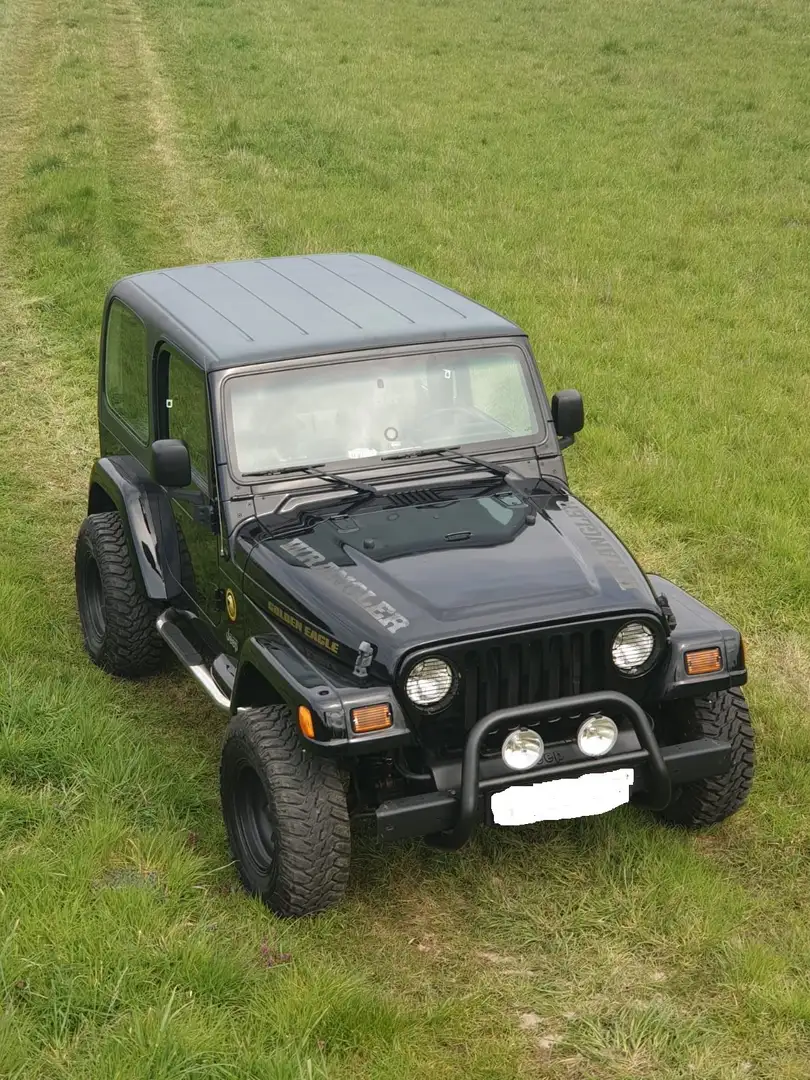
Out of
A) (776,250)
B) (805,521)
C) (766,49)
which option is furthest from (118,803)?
(766,49)

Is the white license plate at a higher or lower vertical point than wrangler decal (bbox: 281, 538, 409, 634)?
lower

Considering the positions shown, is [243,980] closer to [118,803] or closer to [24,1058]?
[24,1058]

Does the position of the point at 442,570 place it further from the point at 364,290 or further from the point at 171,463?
the point at 364,290

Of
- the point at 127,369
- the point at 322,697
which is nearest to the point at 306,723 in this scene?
the point at 322,697

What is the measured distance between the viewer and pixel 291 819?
14.6 feet

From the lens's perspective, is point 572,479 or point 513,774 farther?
point 572,479

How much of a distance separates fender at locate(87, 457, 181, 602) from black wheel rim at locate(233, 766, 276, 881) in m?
1.33

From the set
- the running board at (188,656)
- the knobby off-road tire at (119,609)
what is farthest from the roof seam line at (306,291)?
the running board at (188,656)

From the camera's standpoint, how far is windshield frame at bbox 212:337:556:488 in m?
5.27

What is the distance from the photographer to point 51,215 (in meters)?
14.4

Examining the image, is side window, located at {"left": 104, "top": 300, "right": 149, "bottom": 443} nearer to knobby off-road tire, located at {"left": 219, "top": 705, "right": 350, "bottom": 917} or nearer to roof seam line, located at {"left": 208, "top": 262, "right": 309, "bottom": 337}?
roof seam line, located at {"left": 208, "top": 262, "right": 309, "bottom": 337}

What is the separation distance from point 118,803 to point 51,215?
1042 cm

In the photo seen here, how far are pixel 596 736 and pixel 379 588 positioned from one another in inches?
32.8

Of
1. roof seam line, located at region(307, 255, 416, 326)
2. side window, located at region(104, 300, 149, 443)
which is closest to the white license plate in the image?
roof seam line, located at region(307, 255, 416, 326)
